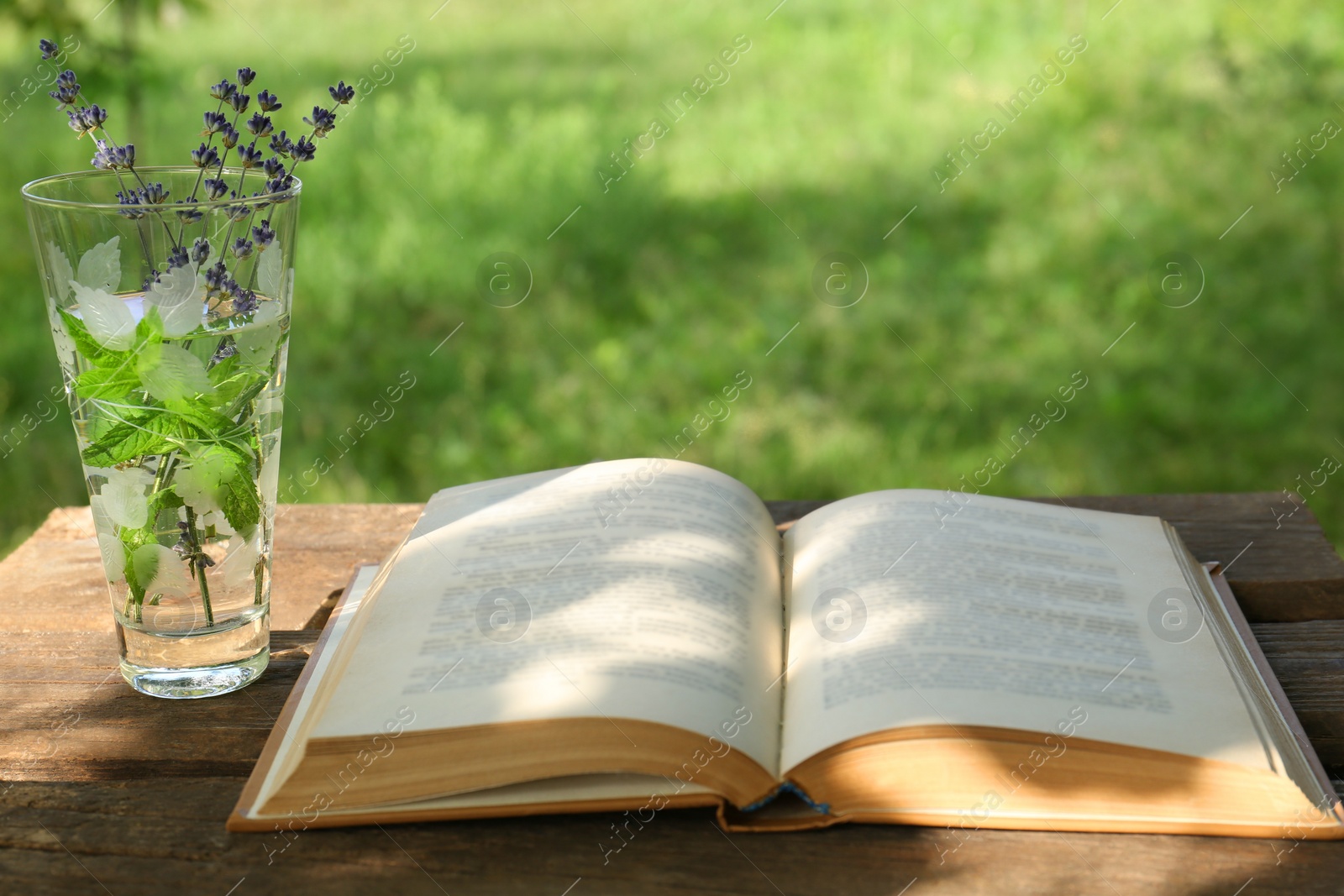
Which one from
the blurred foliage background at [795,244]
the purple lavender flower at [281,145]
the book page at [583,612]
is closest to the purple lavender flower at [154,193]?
the purple lavender flower at [281,145]

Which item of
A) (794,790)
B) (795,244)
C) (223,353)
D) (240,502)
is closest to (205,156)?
(223,353)

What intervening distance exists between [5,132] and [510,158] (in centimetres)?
160

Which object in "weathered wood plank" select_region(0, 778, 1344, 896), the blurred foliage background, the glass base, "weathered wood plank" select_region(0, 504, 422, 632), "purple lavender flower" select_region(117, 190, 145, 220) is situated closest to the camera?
"weathered wood plank" select_region(0, 778, 1344, 896)

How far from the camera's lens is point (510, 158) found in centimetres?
362

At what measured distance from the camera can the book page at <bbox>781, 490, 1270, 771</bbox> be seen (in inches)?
30.8

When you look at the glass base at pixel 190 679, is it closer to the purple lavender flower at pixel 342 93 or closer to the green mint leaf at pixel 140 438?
the green mint leaf at pixel 140 438

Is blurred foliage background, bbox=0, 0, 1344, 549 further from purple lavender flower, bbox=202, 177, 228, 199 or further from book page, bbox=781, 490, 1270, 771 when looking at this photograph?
purple lavender flower, bbox=202, 177, 228, 199

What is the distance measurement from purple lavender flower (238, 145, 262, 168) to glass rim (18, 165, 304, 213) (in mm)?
10

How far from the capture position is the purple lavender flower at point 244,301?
871mm

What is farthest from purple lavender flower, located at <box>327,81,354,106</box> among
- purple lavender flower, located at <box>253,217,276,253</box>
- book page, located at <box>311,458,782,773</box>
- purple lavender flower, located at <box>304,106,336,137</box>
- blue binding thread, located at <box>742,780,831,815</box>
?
blue binding thread, located at <box>742,780,831,815</box>

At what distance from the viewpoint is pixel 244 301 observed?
0.88 m

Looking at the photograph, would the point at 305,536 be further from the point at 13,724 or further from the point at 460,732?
the point at 460,732

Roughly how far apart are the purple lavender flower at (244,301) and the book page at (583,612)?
25 cm

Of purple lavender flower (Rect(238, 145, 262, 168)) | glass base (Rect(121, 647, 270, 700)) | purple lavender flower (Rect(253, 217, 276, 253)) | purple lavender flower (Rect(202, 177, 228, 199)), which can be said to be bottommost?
glass base (Rect(121, 647, 270, 700))
